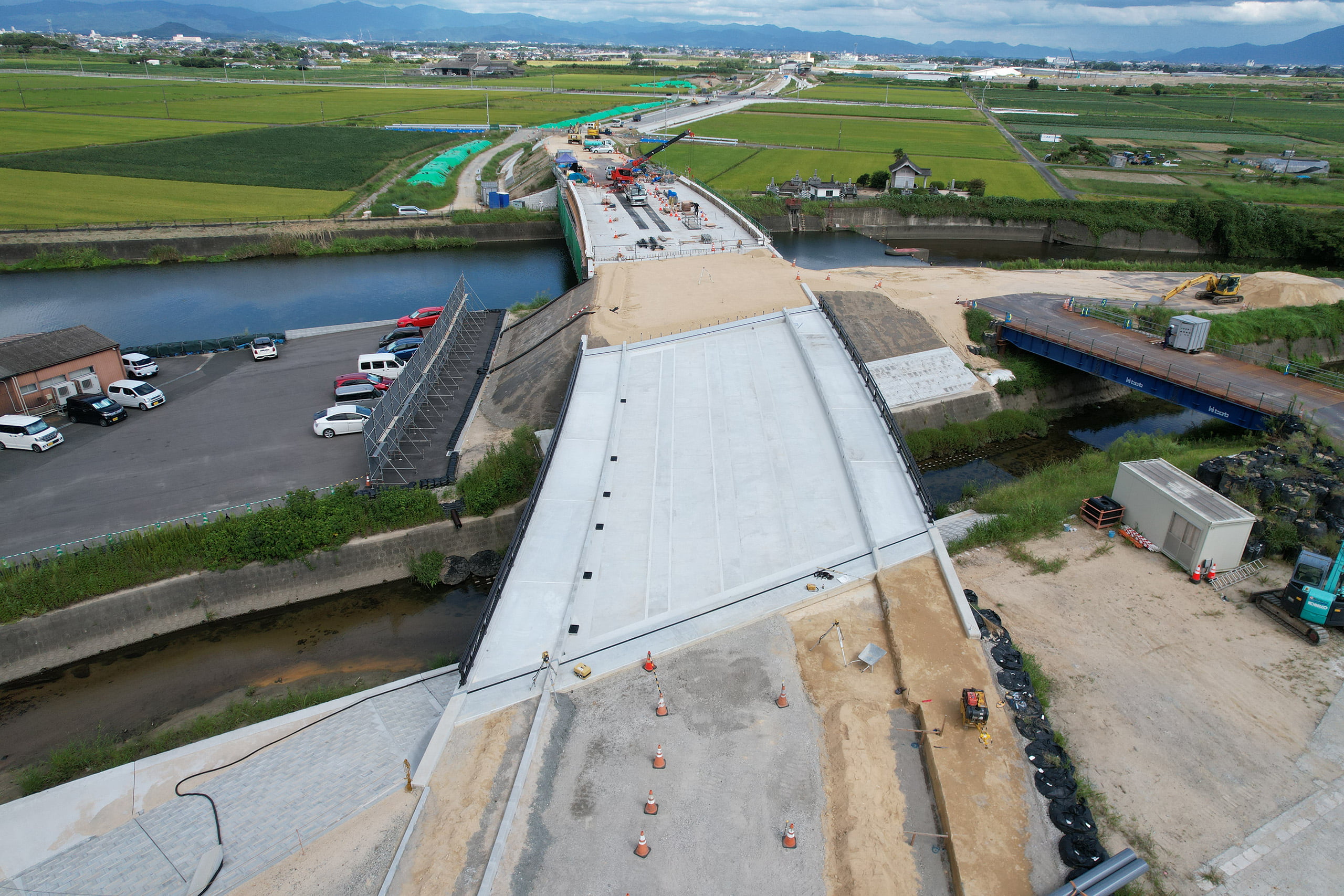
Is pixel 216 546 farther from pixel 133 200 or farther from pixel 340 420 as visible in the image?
pixel 133 200

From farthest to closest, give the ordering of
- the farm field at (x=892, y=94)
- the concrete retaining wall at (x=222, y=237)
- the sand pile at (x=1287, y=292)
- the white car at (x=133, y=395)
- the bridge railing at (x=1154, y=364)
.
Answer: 1. the farm field at (x=892, y=94)
2. the concrete retaining wall at (x=222, y=237)
3. the sand pile at (x=1287, y=292)
4. the white car at (x=133, y=395)
5. the bridge railing at (x=1154, y=364)

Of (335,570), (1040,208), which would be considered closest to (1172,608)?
(335,570)

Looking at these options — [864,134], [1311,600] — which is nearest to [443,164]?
[864,134]

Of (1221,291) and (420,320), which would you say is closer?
(420,320)

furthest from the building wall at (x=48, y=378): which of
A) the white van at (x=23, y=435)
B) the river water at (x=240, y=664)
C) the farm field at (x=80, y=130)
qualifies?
the farm field at (x=80, y=130)

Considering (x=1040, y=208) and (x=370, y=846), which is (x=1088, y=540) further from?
(x=1040, y=208)

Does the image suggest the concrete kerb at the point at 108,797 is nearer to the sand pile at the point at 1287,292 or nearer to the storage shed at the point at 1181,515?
the storage shed at the point at 1181,515

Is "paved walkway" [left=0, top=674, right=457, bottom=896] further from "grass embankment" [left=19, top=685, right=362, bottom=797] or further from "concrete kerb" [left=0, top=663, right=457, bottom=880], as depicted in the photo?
"grass embankment" [left=19, top=685, right=362, bottom=797]
